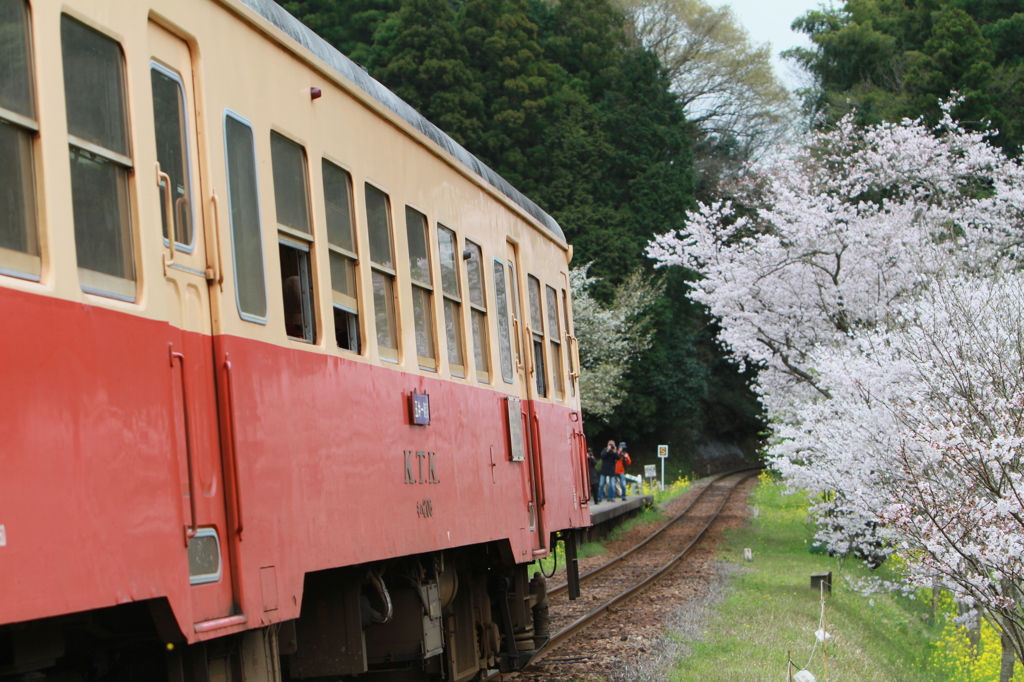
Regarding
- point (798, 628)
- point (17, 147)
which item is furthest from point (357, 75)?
point (798, 628)

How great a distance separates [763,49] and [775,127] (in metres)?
4.39

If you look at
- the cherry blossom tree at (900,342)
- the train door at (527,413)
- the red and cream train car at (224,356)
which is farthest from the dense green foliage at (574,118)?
the red and cream train car at (224,356)

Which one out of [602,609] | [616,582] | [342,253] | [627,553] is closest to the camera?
[342,253]

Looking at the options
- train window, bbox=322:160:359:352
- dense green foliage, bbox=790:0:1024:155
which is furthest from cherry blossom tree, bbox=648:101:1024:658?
train window, bbox=322:160:359:352

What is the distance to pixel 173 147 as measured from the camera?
12.1 feet

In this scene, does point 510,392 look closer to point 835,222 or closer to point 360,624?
point 360,624

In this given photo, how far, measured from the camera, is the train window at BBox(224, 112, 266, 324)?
13.1ft

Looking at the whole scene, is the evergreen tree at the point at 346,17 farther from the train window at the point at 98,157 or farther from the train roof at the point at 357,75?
the train window at the point at 98,157

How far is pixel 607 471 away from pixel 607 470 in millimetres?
30

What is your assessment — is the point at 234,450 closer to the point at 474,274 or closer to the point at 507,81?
the point at 474,274

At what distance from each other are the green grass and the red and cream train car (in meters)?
4.00

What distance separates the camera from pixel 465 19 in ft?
138

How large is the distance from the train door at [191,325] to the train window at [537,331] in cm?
473

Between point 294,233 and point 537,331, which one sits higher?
point 294,233
